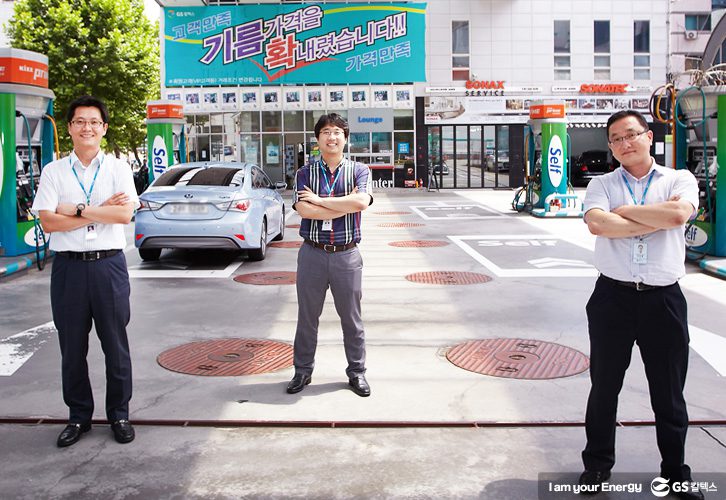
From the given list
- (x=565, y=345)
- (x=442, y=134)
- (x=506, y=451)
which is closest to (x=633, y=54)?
(x=442, y=134)

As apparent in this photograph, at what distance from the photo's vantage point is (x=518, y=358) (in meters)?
6.18

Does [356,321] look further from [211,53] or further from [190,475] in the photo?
[211,53]

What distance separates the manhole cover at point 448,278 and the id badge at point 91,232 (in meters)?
6.00

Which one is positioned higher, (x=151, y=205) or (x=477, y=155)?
(x=477, y=155)

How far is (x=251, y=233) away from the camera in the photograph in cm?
1152

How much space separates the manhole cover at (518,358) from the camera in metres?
5.78

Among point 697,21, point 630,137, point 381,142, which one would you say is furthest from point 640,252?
point 697,21

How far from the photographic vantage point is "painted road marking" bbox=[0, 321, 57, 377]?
241 inches

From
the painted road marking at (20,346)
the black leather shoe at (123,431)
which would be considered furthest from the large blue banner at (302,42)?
the black leather shoe at (123,431)

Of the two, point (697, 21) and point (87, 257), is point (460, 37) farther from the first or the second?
point (87, 257)

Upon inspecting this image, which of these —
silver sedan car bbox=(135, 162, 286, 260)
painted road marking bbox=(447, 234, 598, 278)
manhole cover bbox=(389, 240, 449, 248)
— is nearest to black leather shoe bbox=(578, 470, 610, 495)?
painted road marking bbox=(447, 234, 598, 278)

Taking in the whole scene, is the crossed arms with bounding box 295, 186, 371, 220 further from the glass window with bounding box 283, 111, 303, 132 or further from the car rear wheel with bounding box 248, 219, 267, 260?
the glass window with bounding box 283, 111, 303, 132

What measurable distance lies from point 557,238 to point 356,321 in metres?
10.1

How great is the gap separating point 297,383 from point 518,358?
1.89 m
